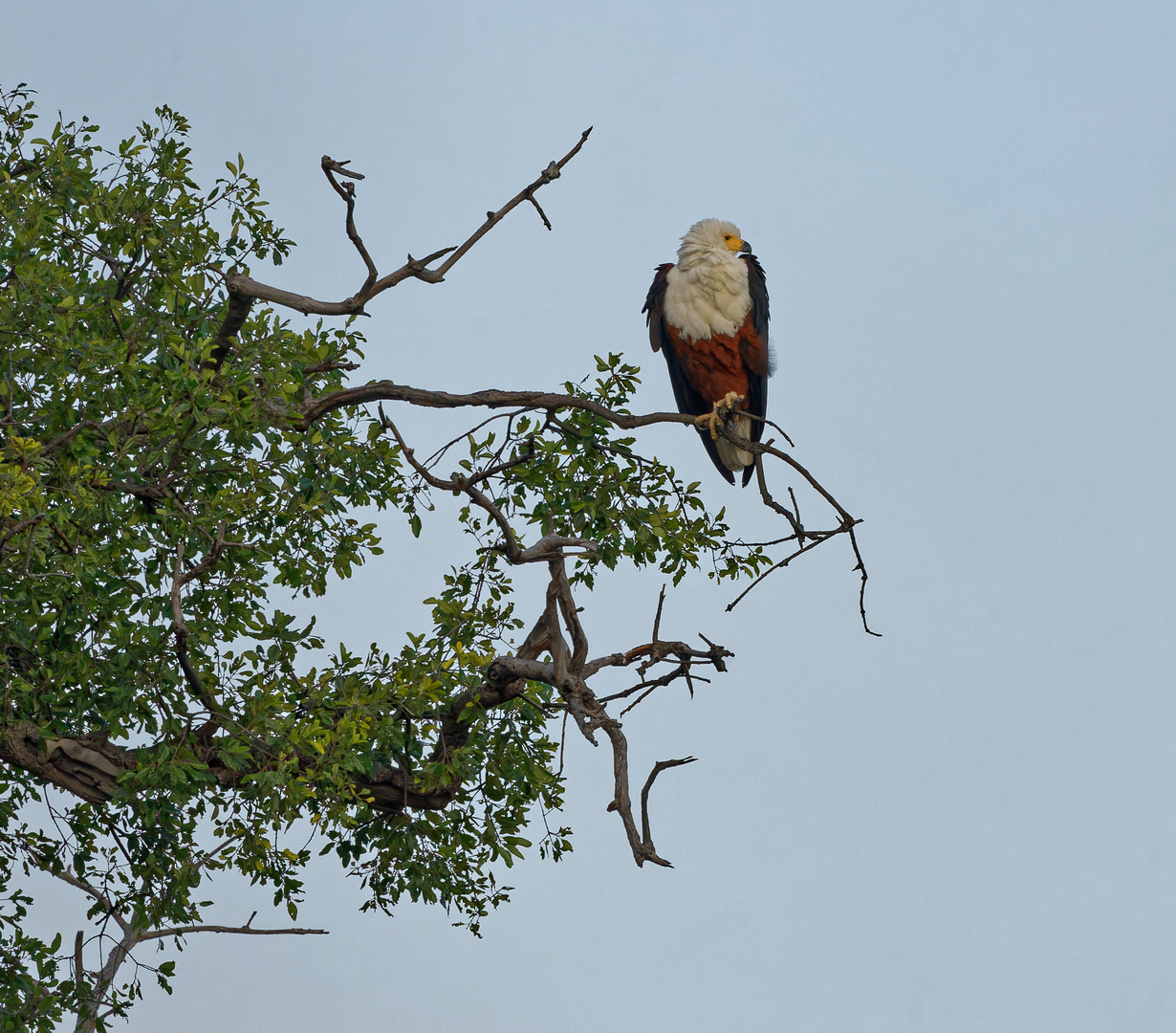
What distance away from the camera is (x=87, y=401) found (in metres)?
3.66

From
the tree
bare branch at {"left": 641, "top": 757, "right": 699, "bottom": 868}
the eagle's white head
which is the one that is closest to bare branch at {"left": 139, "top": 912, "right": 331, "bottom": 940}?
the tree

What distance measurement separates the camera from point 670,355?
5.83m

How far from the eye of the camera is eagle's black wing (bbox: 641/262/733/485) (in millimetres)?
5773

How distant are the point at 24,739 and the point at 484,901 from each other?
1.72m

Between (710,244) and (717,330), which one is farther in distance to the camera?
(710,244)

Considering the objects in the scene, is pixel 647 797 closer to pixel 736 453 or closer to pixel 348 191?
pixel 348 191

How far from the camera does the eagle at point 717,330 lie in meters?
5.56

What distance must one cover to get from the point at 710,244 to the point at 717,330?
517 millimetres

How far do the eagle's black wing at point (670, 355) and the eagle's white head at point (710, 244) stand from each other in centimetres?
14

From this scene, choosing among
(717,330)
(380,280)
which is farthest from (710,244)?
(380,280)

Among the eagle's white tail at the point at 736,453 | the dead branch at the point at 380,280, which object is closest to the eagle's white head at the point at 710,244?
the eagle's white tail at the point at 736,453

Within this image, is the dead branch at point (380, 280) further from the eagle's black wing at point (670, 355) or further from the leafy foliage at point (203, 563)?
the eagle's black wing at point (670, 355)

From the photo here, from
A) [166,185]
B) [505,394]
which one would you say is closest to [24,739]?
[505,394]

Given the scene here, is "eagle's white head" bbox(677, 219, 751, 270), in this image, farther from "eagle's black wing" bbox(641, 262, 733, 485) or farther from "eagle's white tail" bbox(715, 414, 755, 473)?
"eagle's white tail" bbox(715, 414, 755, 473)
